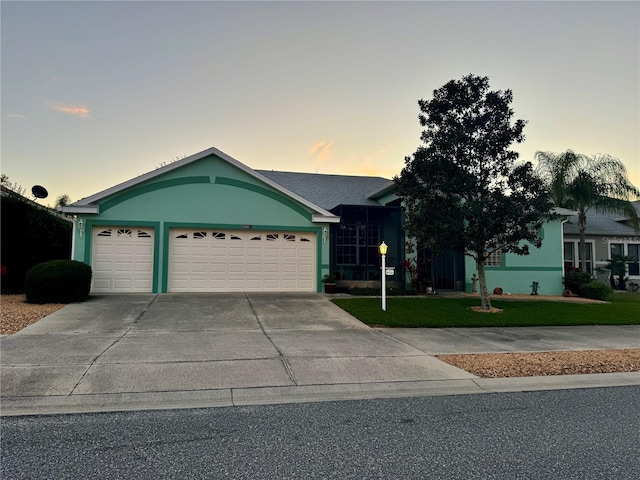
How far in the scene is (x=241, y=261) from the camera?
50.1 feet

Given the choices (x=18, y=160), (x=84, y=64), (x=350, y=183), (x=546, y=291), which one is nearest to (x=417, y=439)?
(x=84, y=64)

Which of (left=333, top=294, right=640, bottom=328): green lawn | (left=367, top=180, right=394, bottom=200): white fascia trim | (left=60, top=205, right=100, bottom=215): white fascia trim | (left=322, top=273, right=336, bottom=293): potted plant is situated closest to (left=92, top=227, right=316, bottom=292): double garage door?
(left=322, top=273, right=336, bottom=293): potted plant

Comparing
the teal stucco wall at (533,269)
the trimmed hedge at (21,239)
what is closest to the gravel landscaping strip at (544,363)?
the teal stucco wall at (533,269)

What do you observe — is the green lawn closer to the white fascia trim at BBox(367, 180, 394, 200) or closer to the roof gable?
the roof gable

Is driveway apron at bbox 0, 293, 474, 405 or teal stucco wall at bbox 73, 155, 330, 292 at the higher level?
teal stucco wall at bbox 73, 155, 330, 292

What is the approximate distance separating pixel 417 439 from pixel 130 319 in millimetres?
7966

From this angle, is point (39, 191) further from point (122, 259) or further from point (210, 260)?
point (210, 260)

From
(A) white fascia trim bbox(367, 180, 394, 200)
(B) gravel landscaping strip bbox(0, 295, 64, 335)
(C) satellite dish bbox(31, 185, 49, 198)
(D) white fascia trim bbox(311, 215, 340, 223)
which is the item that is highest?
(A) white fascia trim bbox(367, 180, 394, 200)

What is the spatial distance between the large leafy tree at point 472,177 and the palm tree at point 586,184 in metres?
9.88

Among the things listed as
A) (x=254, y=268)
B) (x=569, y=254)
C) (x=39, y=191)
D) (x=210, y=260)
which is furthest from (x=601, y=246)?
(x=39, y=191)

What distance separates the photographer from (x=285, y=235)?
A: 15.8 m

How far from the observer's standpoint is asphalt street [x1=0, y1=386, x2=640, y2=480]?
10.2ft

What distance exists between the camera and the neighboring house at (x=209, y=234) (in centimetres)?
1420

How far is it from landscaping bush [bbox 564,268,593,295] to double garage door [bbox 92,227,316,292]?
1148 cm
